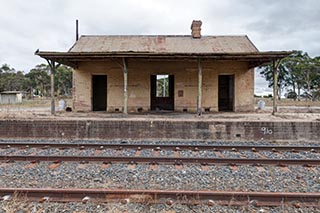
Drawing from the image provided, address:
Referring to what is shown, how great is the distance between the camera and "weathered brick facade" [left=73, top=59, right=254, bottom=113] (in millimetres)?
15078

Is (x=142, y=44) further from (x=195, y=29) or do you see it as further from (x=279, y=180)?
(x=279, y=180)

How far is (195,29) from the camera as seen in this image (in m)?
17.2

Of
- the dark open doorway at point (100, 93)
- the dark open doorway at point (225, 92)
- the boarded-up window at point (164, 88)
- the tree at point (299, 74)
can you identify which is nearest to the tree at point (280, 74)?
the tree at point (299, 74)

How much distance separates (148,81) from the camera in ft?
49.8

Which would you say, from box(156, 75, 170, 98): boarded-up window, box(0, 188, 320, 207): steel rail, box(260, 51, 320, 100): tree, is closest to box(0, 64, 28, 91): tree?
box(156, 75, 170, 98): boarded-up window

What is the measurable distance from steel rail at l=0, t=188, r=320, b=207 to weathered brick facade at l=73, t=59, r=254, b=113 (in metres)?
11.3

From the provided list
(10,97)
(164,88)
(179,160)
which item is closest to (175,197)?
(179,160)

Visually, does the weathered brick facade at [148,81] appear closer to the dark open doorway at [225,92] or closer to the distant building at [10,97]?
the dark open doorway at [225,92]

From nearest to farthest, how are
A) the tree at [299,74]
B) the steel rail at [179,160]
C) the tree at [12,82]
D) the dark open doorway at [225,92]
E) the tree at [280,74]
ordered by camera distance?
the steel rail at [179,160]
the dark open doorway at [225,92]
the tree at [299,74]
the tree at [280,74]
the tree at [12,82]

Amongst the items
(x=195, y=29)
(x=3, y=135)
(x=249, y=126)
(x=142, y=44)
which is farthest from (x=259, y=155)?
(x=195, y=29)

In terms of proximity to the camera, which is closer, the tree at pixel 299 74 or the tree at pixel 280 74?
the tree at pixel 299 74

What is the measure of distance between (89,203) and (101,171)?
1.50m

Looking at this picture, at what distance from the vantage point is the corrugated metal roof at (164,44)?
14.9 m

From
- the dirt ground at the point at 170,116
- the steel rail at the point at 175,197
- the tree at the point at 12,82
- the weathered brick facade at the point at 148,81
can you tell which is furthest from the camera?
the tree at the point at 12,82
